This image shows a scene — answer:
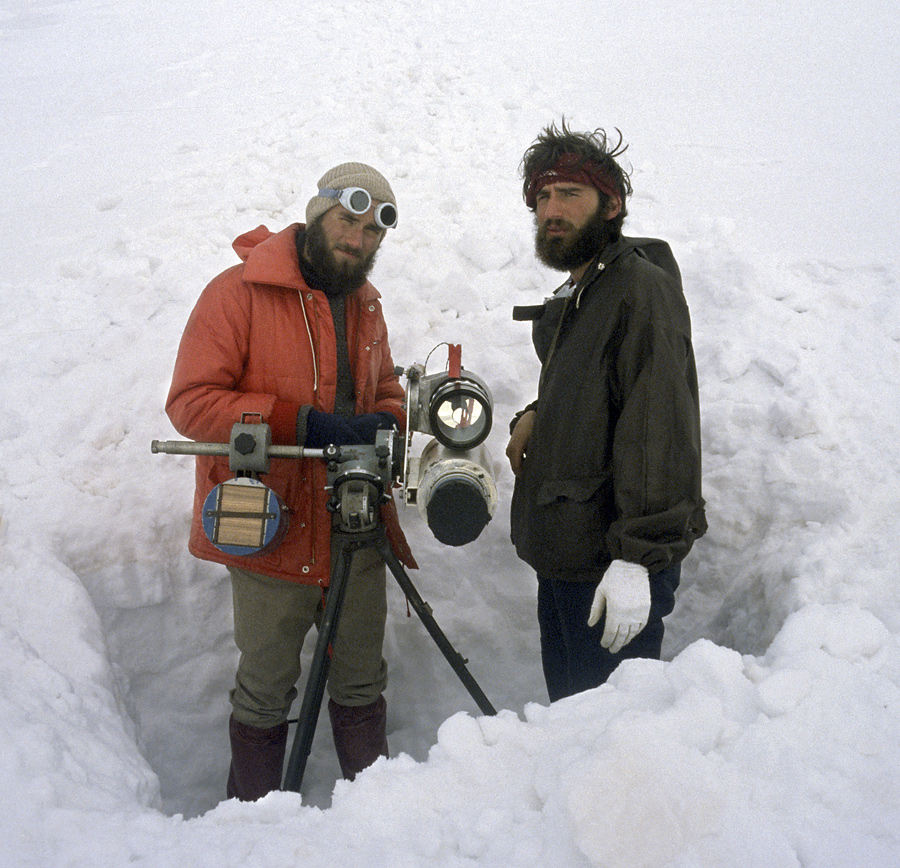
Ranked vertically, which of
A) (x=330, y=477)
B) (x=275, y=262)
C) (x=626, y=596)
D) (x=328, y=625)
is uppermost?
(x=275, y=262)

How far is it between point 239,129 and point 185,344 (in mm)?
5068

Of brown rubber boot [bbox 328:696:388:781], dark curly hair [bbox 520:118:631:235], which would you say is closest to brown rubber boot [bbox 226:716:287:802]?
brown rubber boot [bbox 328:696:388:781]

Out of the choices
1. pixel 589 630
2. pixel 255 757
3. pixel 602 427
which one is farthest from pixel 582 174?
pixel 255 757

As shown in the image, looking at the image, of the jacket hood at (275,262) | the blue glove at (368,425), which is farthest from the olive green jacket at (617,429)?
the jacket hood at (275,262)

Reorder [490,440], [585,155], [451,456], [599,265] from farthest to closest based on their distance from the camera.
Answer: [490,440] → [585,155] → [599,265] → [451,456]

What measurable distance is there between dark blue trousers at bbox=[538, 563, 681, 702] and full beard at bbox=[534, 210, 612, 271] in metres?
1.20

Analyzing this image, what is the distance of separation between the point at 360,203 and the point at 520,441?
110 cm

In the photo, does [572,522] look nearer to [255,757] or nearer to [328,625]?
[328,625]

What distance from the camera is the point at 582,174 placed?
8.05 ft

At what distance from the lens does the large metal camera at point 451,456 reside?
2.08 meters

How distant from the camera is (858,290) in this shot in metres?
4.09

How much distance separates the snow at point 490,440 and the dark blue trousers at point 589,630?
485mm

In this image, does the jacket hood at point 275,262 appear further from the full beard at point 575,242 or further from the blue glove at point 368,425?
the full beard at point 575,242

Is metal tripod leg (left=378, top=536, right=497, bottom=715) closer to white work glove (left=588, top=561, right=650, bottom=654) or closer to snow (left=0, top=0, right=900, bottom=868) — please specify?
snow (left=0, top=0, right=900, bottom=868)
